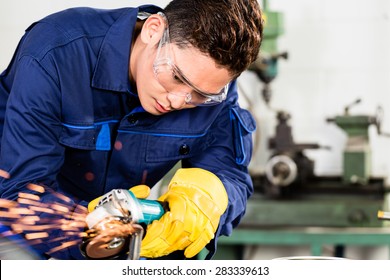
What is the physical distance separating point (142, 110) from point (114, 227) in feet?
1.14

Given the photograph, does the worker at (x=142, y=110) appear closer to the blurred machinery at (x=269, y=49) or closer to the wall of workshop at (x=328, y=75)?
the blurred machinery at (x=269, y=49)

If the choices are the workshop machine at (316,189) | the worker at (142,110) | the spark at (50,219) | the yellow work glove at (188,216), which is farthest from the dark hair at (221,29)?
the workshop machine at (316,189)

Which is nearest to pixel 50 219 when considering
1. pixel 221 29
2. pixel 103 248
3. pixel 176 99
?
pixel 103 248

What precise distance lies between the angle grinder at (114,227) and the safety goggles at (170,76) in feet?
0.75

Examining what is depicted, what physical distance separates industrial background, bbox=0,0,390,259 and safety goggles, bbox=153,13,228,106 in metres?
1.09

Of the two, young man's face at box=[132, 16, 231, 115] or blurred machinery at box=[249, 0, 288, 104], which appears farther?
blurred machinery at box=[249, 0, 288, 104]

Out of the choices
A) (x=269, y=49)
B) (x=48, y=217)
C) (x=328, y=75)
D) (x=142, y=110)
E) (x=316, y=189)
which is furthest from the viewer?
(x=328, y=75)

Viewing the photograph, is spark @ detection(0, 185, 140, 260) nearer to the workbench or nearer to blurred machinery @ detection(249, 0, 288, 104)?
the workbench

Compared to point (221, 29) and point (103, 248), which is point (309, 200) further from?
point (103, 248)

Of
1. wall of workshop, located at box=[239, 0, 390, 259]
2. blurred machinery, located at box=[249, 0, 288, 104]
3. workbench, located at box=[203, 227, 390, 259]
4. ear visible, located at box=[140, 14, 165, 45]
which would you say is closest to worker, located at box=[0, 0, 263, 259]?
ear visible, located at box=[140, 14, 165, 45]

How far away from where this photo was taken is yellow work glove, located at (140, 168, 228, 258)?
106cm

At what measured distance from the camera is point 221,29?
3.47 feet

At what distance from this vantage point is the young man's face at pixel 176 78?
109 cm

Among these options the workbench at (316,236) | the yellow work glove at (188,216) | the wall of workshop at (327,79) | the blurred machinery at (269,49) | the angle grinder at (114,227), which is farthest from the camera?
the wall of workshop at (327,79)
